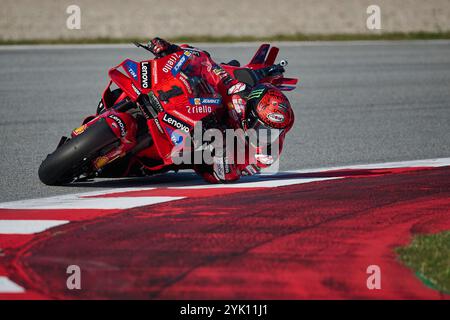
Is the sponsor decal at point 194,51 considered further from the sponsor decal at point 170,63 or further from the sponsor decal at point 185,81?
the sponsor decal at point 185,81

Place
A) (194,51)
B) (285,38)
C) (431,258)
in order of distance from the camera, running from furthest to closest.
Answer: (285,38), (194,51), (431,258)

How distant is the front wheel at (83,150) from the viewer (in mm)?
7770

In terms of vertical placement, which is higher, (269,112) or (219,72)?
(219,72)

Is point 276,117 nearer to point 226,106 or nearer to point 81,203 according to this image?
point 226,106

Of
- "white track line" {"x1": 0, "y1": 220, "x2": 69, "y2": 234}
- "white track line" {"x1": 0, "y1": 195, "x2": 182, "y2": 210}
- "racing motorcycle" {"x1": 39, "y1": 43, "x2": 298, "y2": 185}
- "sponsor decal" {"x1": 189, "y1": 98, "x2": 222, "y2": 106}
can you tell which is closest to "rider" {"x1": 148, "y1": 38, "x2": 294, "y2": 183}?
"racing motorcycle" {"x1": 39, "y1": 43, "x2": 298, "y2": 185}

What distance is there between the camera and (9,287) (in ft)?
17.6

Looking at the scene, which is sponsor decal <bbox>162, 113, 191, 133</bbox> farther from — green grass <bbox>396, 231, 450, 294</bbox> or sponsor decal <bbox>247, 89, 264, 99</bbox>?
green grass <bbox>396, 231, 450, 294</bbox>

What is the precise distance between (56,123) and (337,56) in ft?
28.8

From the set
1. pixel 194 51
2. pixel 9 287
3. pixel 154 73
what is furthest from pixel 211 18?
pixel 9 287

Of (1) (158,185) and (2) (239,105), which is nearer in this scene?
(2) (239,105)

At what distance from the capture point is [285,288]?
537 cm

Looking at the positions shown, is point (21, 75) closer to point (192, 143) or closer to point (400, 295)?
point (192, 143)

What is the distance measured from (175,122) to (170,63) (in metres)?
0.55

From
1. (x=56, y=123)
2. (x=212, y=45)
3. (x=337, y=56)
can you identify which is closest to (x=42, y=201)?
(x=56, y=123)
